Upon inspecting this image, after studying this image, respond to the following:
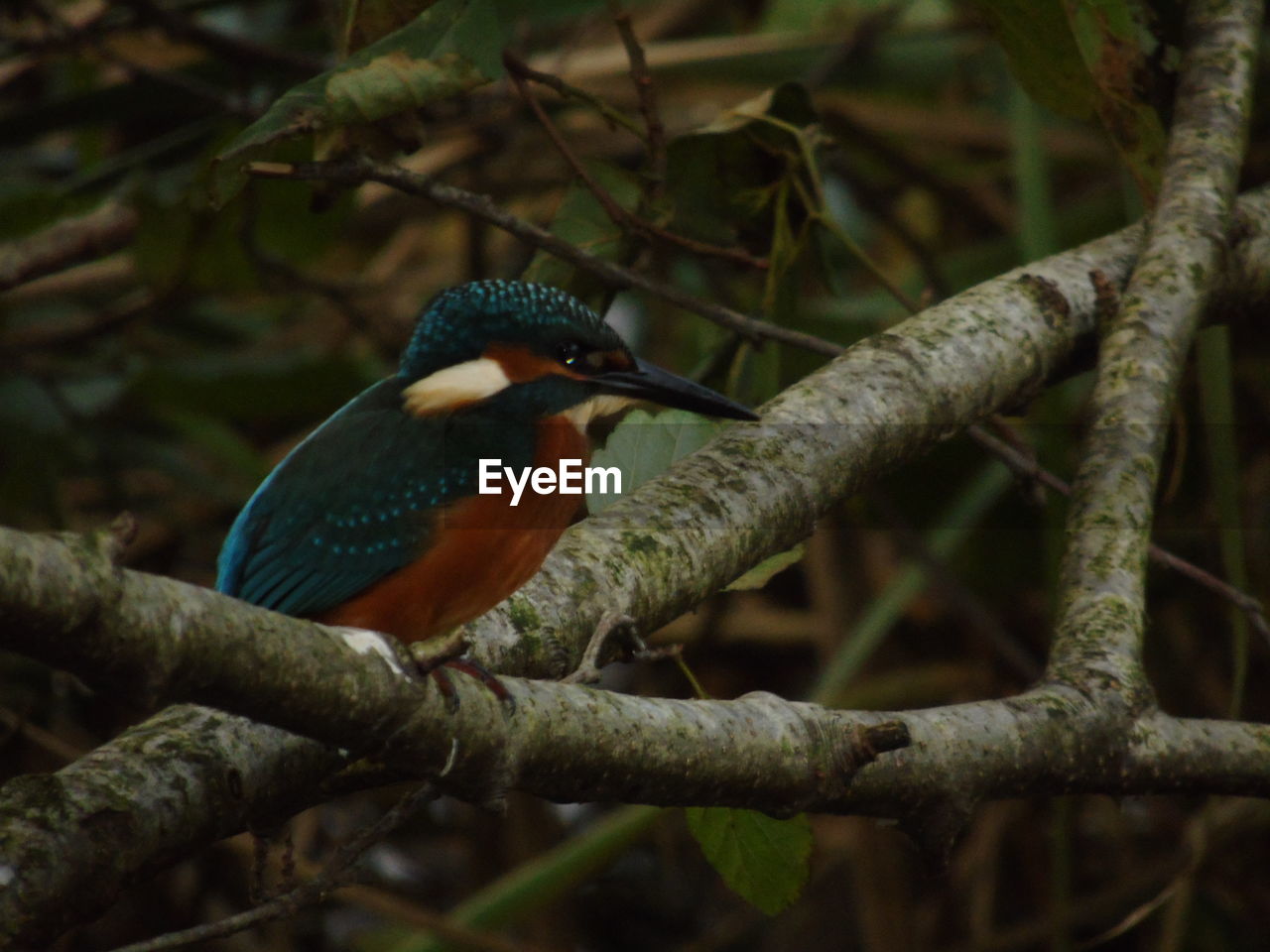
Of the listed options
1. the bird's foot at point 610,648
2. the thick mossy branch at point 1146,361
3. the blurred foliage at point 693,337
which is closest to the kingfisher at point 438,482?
the bird's foot at point 610,648

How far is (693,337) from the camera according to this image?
3.66 metres

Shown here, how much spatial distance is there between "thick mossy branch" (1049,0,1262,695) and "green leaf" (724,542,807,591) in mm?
312

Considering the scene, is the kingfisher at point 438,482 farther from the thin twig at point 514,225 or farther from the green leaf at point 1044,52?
the green leaf at point 1044,52

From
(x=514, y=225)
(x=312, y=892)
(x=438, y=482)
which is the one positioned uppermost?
(x=514, y=225)

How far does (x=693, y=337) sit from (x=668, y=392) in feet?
6.48

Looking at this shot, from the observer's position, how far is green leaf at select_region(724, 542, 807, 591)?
1.66 m

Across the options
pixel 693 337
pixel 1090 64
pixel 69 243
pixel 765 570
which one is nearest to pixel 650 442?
pixel 765 570

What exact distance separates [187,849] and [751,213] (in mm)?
1434

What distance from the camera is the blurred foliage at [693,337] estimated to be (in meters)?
2.27

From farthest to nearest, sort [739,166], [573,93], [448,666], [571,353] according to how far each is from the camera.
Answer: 1. [739,166]
2. [573,93]
3. [571,353]
4. [448,666]

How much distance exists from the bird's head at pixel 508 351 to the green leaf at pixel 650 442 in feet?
0.51

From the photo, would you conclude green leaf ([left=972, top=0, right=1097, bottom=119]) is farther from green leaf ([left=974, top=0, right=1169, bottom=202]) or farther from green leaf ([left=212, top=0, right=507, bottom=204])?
green leaf ([left=212, top=0, right=507, bottom=204])

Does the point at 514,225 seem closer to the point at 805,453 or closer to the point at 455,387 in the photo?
the point at 455,387

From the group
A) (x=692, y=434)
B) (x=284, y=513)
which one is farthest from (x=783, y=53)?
(x=284, y=513)
